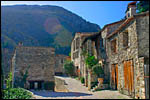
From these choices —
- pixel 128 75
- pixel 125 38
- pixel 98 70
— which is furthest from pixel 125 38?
pixel 98 70

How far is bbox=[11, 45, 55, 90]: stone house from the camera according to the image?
67.5 feet

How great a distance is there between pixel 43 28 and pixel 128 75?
7300 cm

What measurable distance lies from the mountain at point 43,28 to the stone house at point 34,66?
1433 inches

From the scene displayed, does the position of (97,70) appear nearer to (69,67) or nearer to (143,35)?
(143,35)

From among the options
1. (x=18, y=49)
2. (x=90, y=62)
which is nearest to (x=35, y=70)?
(x=18, y=49)

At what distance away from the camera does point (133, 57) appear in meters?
10.3

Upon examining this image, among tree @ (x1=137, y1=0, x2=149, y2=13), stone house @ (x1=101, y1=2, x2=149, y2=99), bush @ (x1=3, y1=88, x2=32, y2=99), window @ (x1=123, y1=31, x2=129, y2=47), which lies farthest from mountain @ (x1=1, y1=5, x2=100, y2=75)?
window @ (x1=123, y1=31, x2=129, y2=47)

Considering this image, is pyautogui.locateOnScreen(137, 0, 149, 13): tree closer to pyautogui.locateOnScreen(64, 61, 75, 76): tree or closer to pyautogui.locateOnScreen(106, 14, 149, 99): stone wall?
pyautogui.locateOnScreen(106, 14, 149, 99): stone wall

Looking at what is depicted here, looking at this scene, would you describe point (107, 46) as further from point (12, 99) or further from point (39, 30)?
point (39, 30)

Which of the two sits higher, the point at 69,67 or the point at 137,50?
the point at 137,50

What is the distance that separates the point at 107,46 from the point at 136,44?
5879mm

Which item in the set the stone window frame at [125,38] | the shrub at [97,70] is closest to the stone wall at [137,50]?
the stone window frame at [125,38]

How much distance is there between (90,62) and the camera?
1730cm

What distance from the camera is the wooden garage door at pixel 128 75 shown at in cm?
1052
